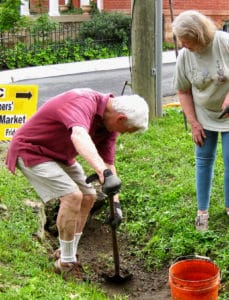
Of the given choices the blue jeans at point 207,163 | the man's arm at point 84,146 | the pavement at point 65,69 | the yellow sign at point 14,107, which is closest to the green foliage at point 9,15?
the pavement at point 65,69

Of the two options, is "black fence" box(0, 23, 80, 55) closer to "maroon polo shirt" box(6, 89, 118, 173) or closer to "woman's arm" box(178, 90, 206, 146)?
"woman's arm" box(178, 90, 206, 146)

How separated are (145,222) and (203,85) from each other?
5.03 feet

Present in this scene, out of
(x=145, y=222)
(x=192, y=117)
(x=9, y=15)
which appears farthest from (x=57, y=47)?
(x=192, y=117)

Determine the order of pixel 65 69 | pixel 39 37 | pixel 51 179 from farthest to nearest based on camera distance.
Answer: pixel 39 37 < pixel 65 69 < pixel 51 179

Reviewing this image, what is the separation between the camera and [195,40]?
476 centimetres

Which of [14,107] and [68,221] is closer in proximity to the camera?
[68,221]

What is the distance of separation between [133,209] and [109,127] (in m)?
2.10

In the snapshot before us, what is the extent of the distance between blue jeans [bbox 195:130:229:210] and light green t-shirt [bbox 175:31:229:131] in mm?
117

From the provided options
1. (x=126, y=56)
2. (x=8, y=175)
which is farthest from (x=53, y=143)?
(x=126, y=56)

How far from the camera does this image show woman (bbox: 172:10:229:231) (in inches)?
188

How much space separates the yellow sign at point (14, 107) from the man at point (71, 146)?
3.21 metres

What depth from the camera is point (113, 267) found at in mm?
5281

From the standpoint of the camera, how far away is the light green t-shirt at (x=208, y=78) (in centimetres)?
488

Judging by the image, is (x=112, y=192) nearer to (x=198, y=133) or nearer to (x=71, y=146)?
(x=71, y=146)
